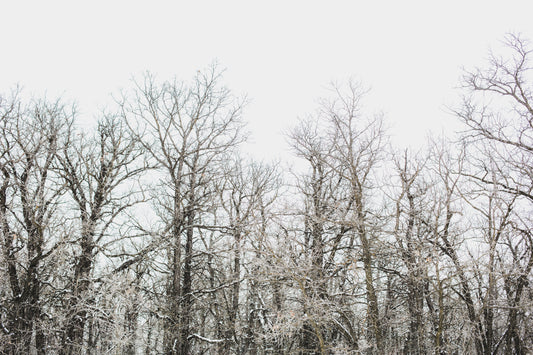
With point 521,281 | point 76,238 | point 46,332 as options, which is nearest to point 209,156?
point 76,238

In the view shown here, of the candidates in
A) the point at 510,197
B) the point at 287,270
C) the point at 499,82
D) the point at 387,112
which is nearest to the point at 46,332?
the point at 287,270

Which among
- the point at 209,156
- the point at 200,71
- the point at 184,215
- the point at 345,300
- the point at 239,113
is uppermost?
the point at 200,71

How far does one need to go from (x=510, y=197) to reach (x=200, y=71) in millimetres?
11372

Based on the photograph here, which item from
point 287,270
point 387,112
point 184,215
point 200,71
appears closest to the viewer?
point 287,270

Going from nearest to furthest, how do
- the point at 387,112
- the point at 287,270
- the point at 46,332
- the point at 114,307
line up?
the point at 287,270, the point at 46,332, the point at 114,307, the point at 387,112

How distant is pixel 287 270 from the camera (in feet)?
30.9

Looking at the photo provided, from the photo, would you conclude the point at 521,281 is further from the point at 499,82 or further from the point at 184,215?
the point at 184,215

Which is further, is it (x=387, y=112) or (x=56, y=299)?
(x=387, y=112)

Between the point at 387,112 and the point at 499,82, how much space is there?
3.19 meters

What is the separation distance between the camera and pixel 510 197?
422 inches

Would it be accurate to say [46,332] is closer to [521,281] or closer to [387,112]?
[387,112]

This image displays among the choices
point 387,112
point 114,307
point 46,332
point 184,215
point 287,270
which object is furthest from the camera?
point 184,215

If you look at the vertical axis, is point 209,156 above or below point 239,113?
below

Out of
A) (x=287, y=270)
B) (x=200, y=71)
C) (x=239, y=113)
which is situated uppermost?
(x=200, y=71)
